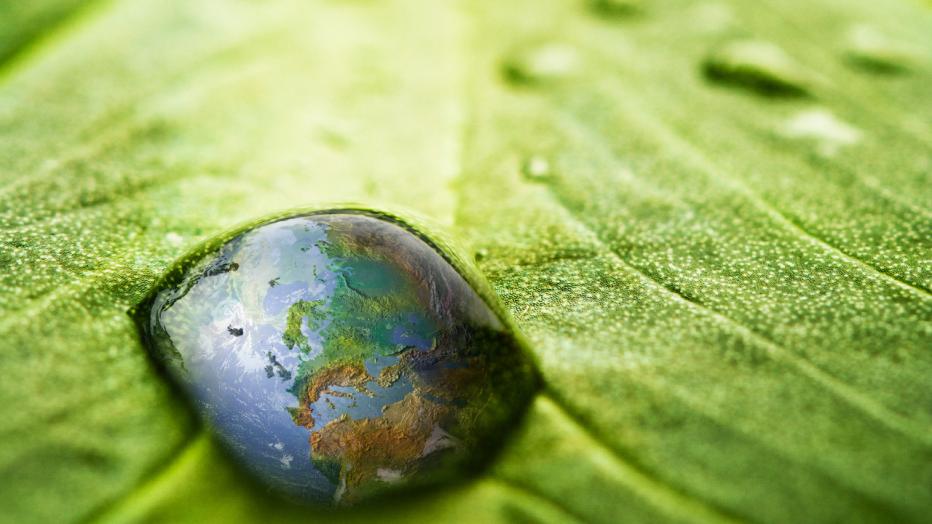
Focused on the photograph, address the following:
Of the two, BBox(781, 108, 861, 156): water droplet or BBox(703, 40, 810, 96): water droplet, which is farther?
BBox(703, 40, 810, 96): water droplet

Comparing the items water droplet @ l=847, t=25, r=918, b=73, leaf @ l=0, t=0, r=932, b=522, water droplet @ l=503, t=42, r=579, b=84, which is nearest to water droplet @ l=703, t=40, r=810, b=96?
leaf @ l=0, t=0, r=932, b=522

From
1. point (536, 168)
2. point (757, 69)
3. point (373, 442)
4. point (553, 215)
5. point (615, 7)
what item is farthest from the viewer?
point (615, 7)

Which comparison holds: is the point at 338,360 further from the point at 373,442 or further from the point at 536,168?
the point at 536,168

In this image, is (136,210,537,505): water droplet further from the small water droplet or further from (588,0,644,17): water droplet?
(588,0,644,17): water droplet

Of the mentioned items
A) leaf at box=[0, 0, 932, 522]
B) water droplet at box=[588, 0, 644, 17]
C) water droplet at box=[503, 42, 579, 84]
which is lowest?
leaf at box=[0, 0, 932, 522]

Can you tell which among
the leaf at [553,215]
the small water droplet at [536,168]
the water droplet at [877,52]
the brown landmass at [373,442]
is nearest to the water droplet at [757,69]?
the leaf at [553,215]

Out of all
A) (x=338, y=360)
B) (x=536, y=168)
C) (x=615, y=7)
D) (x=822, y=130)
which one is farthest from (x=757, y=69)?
(x=338, y=360)

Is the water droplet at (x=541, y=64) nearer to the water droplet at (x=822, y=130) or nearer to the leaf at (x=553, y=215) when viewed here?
the leaf at (x=553, y=215)
